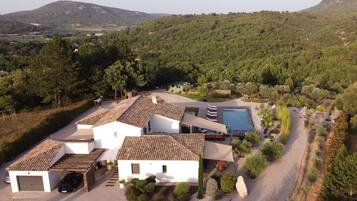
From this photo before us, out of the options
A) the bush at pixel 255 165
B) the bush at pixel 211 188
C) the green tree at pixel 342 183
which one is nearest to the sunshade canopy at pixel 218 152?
the bush at pixel 255 165

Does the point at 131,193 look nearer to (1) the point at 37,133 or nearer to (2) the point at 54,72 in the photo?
(1) the point at 37,133

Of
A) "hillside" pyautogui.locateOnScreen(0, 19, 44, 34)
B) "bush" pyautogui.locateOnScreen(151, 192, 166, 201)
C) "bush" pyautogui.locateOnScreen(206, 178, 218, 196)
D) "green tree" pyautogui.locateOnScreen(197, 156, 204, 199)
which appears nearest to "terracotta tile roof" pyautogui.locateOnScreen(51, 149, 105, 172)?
"bush" pyautogui.locateOnScreen(151, 192, 166, 201)

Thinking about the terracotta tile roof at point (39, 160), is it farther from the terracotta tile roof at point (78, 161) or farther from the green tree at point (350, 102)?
the green tree at point (350, 102)

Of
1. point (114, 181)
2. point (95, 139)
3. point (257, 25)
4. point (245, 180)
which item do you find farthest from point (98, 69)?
point (257, 25)

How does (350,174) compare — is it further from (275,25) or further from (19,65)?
(275,25)

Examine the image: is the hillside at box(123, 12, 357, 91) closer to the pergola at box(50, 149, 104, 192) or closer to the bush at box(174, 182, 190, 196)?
the pergola at box(50, 149, 104, 192)
